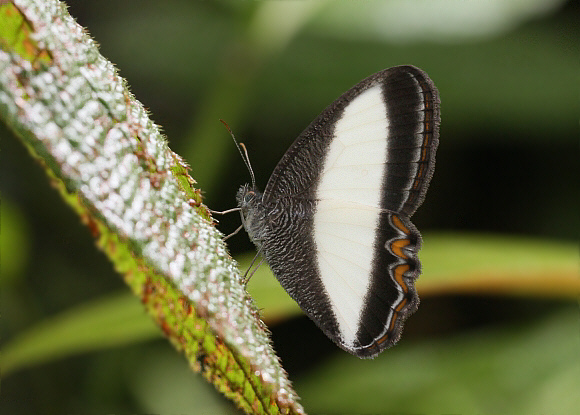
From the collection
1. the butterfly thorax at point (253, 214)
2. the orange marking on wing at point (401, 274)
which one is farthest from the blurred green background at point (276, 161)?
the orange marking on wing at point (401, 274)

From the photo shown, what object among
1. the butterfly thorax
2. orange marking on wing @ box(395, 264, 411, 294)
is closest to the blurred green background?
the butterfly thorax

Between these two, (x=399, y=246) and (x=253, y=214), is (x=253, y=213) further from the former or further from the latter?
(x=399, y=246)

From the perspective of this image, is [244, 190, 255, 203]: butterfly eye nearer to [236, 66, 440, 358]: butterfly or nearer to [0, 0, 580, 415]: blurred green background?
Answer: [236, 66, 440, 358]: butterfly

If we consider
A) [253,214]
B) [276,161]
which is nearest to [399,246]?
[253,214]

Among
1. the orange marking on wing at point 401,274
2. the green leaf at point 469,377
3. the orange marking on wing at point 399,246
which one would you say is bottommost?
the green leaf at point 469,377

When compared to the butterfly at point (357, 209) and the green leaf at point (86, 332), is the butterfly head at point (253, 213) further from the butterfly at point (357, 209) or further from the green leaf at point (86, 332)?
the green leaf at point (86, 332)
